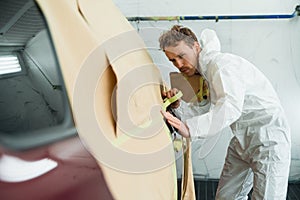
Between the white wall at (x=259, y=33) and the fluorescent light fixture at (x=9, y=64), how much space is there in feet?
6.43

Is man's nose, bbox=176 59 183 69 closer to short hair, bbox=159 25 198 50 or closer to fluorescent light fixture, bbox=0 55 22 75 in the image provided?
short hair, bbox=159 25 198 50

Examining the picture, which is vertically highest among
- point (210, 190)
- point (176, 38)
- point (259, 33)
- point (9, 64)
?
point (9, 64)

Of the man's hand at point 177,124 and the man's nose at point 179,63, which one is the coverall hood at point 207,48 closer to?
the man's nose at point 179,63

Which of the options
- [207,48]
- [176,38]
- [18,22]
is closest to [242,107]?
[207,48]

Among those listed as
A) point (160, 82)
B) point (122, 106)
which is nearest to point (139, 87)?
point (122, 106)

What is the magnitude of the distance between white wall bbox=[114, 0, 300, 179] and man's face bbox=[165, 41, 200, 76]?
41.8 inches

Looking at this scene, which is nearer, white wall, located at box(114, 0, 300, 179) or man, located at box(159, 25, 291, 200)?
man, located at box(159, 25, 291, 200)

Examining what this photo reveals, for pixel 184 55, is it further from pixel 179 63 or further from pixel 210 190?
pixel 210 190

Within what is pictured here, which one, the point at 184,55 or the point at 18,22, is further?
Result: the point at 184,55

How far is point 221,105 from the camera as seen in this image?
123 cm

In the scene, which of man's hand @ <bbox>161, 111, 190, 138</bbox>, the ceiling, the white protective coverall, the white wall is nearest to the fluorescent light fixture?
the ceiling

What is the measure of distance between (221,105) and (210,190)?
53.6 inches

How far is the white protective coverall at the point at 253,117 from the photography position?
1271 millimetres

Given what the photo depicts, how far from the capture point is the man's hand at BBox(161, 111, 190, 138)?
108cm
